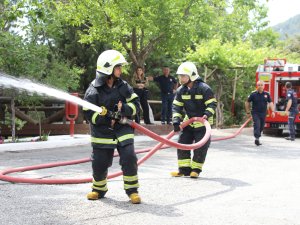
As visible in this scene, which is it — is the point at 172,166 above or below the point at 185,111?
below

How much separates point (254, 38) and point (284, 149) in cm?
2011

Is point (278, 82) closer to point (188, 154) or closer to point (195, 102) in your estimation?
point (195, 102)

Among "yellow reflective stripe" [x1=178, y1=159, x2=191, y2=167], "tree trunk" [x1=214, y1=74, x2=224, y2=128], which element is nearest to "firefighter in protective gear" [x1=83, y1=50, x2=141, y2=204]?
"yellow reflective stripe" [x1=178, y1=159, x2=191, y2=167]

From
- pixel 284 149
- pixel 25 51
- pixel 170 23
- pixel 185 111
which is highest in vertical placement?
pixel 170 23

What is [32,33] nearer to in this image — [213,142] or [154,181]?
[213,142]

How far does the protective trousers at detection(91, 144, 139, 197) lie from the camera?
5582 mm

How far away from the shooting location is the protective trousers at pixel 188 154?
7418 mm

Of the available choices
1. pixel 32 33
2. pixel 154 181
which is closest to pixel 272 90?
pixel 32 33

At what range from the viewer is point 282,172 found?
8.03 m

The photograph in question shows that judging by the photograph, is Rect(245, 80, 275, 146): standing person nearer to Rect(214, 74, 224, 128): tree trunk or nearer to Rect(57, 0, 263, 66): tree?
Rect(57, 0, 263, 66): tree

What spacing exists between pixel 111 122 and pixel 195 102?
7.62 feet

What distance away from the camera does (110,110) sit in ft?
18.3

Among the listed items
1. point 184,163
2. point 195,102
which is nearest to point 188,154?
point 184,163

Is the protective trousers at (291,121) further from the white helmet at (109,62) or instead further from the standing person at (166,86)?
the white helmet at (109,62)
